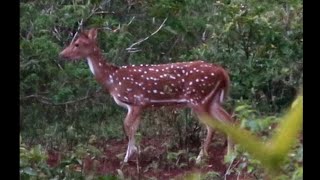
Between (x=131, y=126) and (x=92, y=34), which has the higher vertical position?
(x=92, y=34)

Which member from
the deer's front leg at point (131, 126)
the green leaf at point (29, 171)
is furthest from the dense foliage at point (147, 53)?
the green leaf at point (29, 171)

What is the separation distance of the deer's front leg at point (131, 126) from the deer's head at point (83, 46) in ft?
2.20

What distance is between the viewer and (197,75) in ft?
24.1

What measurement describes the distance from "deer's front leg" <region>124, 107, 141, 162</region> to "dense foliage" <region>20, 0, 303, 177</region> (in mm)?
254

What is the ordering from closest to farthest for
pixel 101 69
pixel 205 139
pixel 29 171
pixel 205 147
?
pixel 29 171, pixel 205 147, pixel 205 139, pixel 101 69

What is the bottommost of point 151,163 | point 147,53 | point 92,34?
point 151,163

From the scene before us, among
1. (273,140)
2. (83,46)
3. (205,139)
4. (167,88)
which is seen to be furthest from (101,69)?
(273,140)

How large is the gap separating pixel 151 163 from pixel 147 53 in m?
2.10

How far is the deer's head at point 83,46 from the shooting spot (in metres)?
7.73

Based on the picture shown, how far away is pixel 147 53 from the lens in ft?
29.1

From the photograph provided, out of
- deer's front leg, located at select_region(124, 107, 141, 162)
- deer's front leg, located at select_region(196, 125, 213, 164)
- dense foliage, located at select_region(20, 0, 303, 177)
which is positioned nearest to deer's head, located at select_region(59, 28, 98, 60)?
dense foliage, located at select_region(20, 0, 303, 177)

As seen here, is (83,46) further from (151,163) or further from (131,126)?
Result: (151,163)

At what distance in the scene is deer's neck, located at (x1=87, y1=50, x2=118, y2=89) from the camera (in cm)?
764
